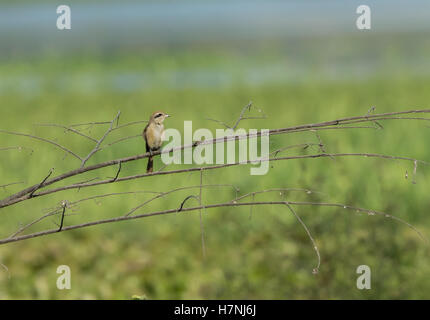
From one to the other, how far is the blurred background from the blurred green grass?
0.4 inches

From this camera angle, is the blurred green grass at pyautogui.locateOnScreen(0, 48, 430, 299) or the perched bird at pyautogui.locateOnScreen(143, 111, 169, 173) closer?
the perched bird at pyautogui.locateOnScreen(143, 111, 169, 173)

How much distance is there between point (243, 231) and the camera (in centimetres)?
519

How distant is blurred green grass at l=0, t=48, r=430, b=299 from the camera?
4492mm

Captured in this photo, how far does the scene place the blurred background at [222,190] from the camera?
14.9 feet

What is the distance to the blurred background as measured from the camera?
14.9 ft

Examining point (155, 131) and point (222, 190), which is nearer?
point (155, 131)

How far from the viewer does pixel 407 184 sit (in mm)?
5770

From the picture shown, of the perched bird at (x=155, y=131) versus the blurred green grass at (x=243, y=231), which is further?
the blurred green grass at (x=243, y=231)

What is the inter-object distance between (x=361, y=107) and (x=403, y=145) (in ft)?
5.47

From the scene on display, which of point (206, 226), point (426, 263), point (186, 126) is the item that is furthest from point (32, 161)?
point (426, 263)

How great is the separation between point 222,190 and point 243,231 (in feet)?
2.64

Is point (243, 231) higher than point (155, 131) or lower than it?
lower

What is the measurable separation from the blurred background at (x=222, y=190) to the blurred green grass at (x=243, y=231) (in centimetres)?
1
